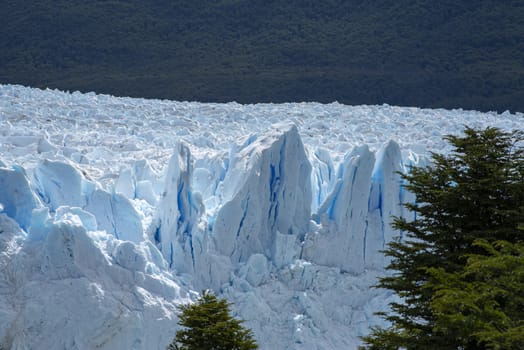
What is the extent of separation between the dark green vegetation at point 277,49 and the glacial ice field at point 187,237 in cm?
3136

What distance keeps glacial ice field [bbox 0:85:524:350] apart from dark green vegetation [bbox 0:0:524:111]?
3136 centimetres

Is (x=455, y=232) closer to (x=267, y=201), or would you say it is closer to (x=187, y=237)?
(x=187, y=237)

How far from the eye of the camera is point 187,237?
1199 cm

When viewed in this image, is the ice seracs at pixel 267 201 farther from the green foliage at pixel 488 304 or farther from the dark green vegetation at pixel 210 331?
the green foliage at pixel 488 304

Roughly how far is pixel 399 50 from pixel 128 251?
4005cm

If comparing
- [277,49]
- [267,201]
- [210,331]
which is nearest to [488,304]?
[210,331]

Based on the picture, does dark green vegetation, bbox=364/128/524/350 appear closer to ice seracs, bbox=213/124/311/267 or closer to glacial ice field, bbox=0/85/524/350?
glacial ice field, bbox=0/85/524/350

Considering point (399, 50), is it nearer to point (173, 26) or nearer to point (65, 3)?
point (173, 26)

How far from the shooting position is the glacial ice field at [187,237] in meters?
10.8

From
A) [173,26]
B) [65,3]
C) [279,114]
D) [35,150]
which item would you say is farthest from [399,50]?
[35,150]

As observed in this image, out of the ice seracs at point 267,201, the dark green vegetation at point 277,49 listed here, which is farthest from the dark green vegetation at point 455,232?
the dark green vegetation at point 277,49

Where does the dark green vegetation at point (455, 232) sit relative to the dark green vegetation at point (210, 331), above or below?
above

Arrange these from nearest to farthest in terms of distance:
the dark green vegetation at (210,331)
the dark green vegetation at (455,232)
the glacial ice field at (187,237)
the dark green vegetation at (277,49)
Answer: the dark green vegetation at (455,232) < the dark green vegetation at (210,331) < the glacial ice field at (187,237) < the dark green vegetation at (277,49)

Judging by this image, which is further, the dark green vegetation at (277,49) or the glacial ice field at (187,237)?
the dark green vegetation at (277,49)
